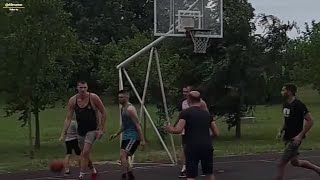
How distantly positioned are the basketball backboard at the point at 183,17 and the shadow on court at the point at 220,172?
341cm


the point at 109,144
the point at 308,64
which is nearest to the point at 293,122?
Result: the point at 109,144

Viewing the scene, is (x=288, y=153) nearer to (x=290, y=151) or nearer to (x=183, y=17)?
(x=290, y=151)

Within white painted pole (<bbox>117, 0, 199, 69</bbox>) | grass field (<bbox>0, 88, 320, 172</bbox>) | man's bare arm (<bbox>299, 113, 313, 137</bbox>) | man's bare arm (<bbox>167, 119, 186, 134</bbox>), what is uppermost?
white painted pole (<bbox>117, 0, 199, 69</bbox>)

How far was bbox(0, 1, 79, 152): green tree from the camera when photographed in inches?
931

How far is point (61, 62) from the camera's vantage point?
84.4ft

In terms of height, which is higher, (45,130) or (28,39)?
(28,39)

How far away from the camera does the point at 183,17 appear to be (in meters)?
18.7

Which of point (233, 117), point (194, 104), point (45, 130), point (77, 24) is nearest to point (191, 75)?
point (233, 117)

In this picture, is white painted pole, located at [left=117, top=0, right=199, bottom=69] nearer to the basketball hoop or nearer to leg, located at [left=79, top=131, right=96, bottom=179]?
the basketball hoop

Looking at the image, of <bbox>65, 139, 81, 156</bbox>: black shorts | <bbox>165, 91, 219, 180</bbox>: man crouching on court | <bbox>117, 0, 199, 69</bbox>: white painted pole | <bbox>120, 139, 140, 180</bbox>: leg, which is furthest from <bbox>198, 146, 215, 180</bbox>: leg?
<bbox>117, 0, 199, 69</bbox>: white painted pole

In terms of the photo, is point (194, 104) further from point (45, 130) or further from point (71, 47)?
point (45, 130)

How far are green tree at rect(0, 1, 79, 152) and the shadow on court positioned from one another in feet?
23.0

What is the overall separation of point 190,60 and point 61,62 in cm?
579

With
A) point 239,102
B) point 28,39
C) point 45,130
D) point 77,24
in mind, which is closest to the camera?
point 28,39
